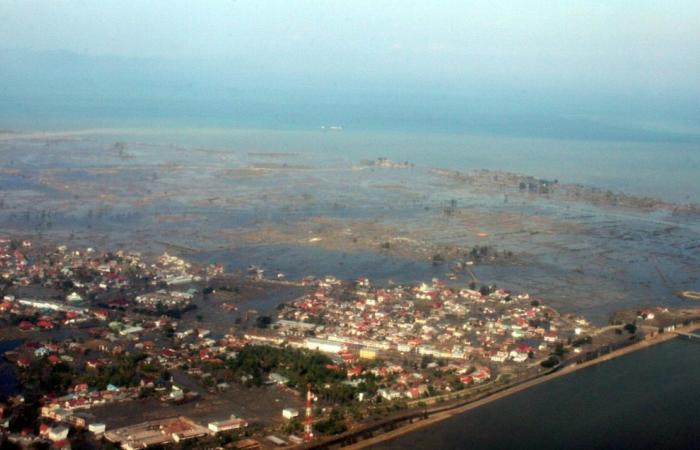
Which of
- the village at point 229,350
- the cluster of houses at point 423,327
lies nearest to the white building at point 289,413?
the village at point 229,350

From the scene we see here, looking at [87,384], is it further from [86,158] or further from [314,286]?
[86,158]

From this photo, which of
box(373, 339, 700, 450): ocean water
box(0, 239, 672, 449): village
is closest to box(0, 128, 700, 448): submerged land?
box(0, 239, 672, 449): village

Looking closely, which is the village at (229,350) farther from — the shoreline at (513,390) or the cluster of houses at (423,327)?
the shoreline at (513,390)

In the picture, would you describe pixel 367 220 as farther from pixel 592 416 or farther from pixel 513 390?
pixel 592 416

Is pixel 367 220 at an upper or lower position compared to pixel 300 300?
upper

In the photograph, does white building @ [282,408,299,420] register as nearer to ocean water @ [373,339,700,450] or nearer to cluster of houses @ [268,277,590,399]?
ocean water @ [373,339,700,450]

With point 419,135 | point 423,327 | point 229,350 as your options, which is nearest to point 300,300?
point 423,327
